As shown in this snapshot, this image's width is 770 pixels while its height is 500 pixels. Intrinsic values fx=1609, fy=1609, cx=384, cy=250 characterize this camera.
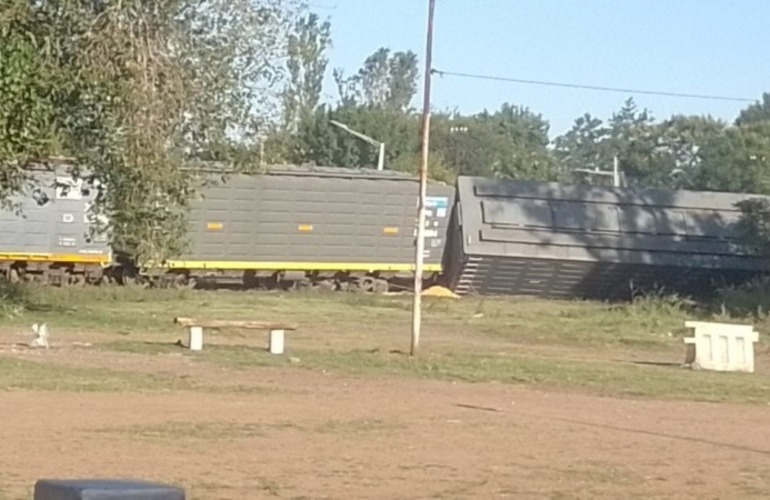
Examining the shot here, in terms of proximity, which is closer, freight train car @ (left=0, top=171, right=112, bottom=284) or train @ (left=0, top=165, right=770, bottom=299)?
freight train car @ (left=0, top=171, right=112, bottom=284)

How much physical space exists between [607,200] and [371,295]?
950 centimetres

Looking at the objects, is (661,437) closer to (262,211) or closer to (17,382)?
(17,382)

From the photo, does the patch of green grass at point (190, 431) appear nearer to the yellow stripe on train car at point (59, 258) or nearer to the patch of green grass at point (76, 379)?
the patch of green grass at point (76, 379)

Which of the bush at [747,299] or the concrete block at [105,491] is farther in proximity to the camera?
the bush at [747,299]

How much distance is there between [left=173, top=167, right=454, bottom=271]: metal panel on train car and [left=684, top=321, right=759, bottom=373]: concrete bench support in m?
23.3

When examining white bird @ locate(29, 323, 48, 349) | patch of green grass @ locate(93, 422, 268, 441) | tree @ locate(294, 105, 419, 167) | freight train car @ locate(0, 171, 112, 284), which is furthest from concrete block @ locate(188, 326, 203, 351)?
tree @ locate(294, 105, 419, 167)

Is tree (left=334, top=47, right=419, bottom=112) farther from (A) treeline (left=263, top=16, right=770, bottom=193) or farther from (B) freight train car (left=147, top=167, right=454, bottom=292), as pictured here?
(B) freight train car (left=147, top=167, right=454, bottom=292)

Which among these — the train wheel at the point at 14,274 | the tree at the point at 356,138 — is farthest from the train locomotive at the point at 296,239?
the tree at the point at 356,138

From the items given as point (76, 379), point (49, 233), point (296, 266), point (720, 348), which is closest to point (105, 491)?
point (76, 379)

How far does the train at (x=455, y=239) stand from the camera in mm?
49875

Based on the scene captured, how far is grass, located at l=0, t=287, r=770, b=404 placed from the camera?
2377 cm

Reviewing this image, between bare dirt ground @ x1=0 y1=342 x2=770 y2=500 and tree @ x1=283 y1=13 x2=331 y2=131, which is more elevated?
tree @ x1=283 y1=13 x2=331 y2=131

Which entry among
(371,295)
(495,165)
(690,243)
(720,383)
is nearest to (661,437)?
(720,383)

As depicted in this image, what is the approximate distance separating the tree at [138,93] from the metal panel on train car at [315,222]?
2073 cm
